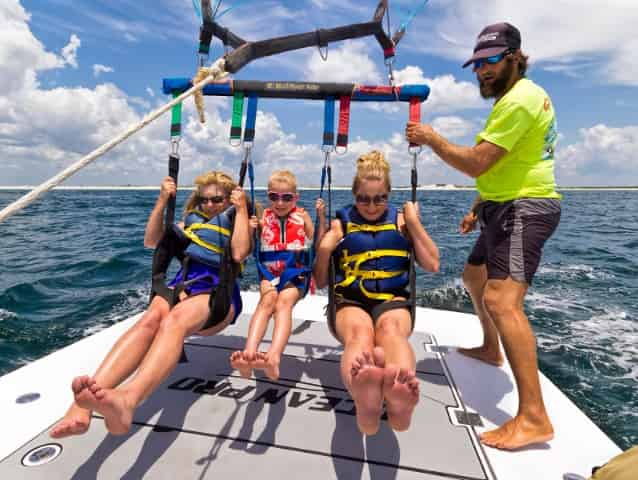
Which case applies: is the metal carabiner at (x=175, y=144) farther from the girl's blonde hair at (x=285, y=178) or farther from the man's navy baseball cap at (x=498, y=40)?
the man's navy baseball cap at (x=498, y=40)

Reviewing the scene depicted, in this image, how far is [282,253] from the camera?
117 inches

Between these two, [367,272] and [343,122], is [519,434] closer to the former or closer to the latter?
[367,272]

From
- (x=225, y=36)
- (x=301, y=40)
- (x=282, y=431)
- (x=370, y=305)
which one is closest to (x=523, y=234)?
(x=370, y=305)

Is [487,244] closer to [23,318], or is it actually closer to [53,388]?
[53,388]

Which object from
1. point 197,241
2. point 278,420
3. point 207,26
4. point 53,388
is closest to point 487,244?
point 278,420

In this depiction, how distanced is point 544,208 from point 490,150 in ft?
1.54

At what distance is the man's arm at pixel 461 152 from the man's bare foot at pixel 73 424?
212 cm

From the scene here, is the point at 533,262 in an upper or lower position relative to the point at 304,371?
upper

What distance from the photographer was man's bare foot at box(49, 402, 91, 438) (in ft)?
5.00

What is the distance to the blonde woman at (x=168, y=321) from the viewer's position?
1.53m

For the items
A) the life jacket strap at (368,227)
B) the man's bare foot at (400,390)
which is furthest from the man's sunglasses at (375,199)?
the man's bare foot at (400,390)

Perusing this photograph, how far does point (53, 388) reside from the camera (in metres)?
2.53

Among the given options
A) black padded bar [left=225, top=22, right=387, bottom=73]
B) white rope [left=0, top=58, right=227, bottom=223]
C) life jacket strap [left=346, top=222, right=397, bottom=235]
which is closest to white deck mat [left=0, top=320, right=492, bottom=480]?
life jacket strap [left=346, top=222, right=397, bottom=235]

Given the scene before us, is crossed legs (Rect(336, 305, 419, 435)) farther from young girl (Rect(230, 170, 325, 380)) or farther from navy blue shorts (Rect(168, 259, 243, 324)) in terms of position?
navy blue shorts (Rect(168, 259, 243, 324))
